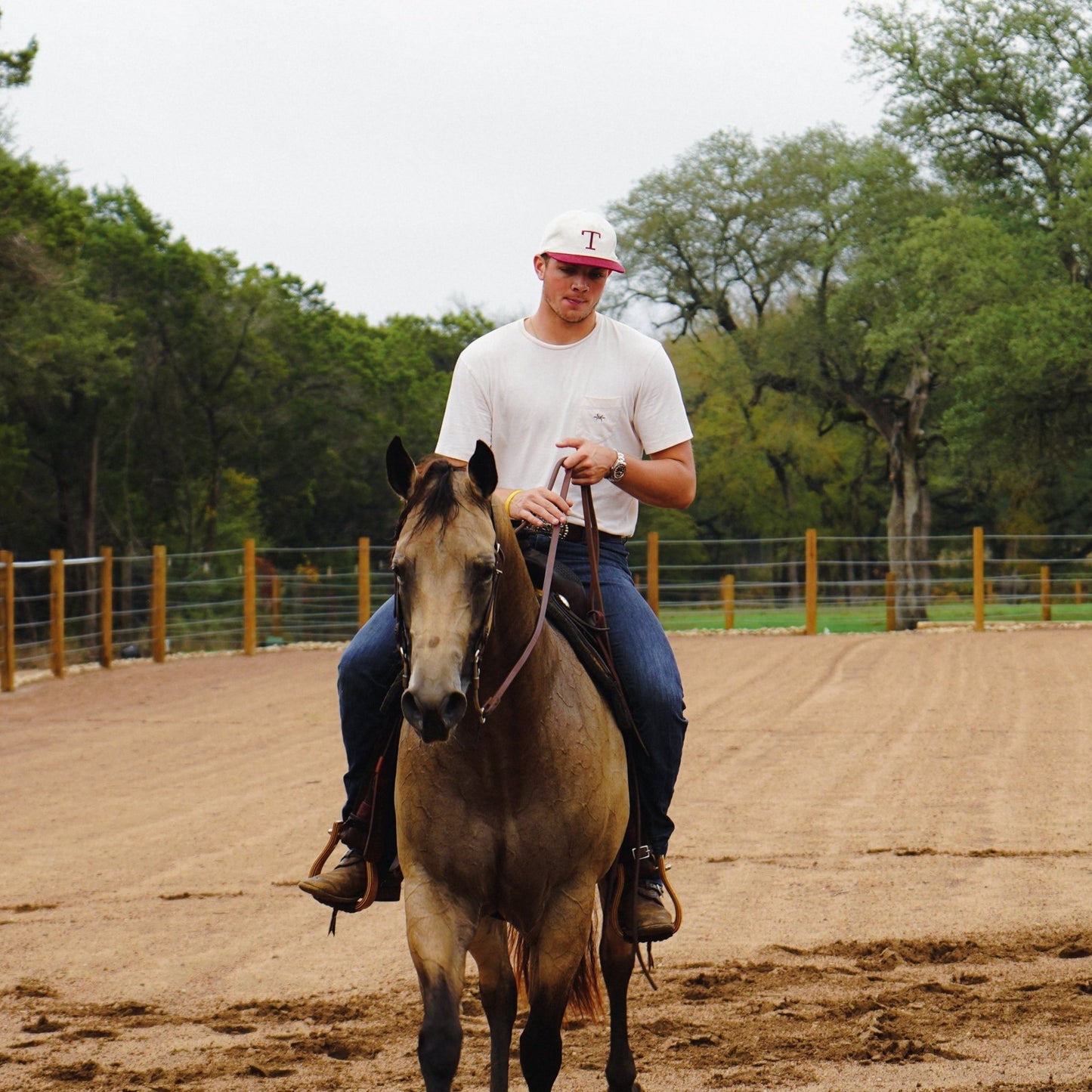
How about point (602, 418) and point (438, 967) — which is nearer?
point (438, 967)

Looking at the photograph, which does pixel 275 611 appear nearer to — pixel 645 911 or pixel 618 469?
pixel 645 911

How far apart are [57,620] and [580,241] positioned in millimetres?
17372

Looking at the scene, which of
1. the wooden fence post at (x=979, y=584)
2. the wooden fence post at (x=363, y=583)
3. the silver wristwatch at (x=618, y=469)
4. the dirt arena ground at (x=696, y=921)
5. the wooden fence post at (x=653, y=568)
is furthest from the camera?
the wooden fence post at (x=979, y=584)

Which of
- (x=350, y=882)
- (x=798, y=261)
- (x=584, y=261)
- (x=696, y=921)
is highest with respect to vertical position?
(x=798, y=261)

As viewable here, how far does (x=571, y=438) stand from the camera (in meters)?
4.35

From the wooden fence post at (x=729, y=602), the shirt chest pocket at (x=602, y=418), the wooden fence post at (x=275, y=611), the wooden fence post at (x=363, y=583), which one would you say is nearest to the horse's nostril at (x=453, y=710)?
the shirt chest pocket at (x=602, y=418)

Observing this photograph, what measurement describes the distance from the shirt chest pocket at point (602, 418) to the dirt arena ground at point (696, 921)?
2054 millimetres

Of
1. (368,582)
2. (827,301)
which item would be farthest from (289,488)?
(368,582)

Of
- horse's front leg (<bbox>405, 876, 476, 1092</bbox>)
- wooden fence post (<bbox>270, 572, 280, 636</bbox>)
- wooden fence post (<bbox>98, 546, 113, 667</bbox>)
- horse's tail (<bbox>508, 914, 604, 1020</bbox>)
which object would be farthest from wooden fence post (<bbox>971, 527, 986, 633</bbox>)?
horse's front leg (<bbox>405, 876, 476, 1092</bbox>)

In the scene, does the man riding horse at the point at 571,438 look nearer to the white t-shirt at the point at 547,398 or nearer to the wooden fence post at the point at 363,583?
the white t-shirt at the point at 547,398

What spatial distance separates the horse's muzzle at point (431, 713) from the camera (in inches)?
121

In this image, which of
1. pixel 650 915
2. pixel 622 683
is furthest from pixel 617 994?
pixel 622 683

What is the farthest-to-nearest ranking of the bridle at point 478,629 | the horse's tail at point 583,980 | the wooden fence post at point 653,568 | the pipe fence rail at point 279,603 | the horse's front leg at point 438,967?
the wooden fence post at point 653,568
the pipe fence rail at point 279,603
the horse's tail at point 583,980
the horse's front leg at point 438,967
the bridle at point 478,629

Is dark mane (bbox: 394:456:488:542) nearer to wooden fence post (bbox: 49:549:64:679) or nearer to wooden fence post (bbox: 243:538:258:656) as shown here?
A: wooden fence post (bbox: 49:549:64:679)
